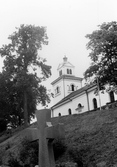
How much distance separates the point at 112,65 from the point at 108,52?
147 centimetres

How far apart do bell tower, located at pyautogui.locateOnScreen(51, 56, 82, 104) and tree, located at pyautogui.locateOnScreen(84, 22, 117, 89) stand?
2683 cm

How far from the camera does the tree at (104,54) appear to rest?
23156mm

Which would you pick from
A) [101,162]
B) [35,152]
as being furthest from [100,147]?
[35,152]

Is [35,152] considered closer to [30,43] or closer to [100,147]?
[100,147]

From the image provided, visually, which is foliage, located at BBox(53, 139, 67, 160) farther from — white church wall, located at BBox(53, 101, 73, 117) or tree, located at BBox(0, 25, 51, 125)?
white church wall, located at BBox(53, 101, 73, 117)

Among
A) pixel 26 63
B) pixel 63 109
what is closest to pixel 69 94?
pixel 63 109

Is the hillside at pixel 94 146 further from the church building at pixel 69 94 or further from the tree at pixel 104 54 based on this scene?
the church building at pixel 69 94

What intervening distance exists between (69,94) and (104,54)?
26.8 meters

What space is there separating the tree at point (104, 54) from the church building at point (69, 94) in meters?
11.3

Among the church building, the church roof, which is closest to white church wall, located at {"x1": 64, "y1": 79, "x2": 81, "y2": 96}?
the church building

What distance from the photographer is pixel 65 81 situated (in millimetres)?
52281

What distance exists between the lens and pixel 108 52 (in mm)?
23688

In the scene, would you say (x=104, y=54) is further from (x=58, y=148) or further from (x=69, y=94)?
(x=69, y=94)

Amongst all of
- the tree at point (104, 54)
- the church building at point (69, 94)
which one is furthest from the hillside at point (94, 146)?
the church building at point (69, 94)
